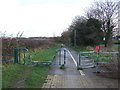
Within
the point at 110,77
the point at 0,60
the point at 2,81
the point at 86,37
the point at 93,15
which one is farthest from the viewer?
the point at 93,15

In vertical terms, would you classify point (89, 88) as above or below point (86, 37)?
below

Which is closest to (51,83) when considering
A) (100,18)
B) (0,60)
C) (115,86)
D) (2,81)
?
(2,81)

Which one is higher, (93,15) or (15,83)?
(93,15)

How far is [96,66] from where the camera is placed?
1082 cm

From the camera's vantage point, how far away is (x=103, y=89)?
611cm

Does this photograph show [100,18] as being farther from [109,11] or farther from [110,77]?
[110,77]

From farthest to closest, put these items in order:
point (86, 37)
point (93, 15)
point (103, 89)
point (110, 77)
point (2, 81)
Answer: point (93, 15) < point (86, 37) < point (110, 77) < point (2, 81) < point (103, 89)

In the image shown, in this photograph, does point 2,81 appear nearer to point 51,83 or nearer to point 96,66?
point 51,83

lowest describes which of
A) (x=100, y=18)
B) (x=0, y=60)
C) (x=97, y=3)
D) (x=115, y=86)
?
(x=115, y=86)

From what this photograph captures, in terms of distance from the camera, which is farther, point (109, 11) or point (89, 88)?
point (109, 11)

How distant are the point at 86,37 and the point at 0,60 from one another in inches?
1179

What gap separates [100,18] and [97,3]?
12.8 ft

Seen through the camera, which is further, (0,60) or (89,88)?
(0,60)

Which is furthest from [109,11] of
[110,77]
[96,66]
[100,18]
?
[110,77]
